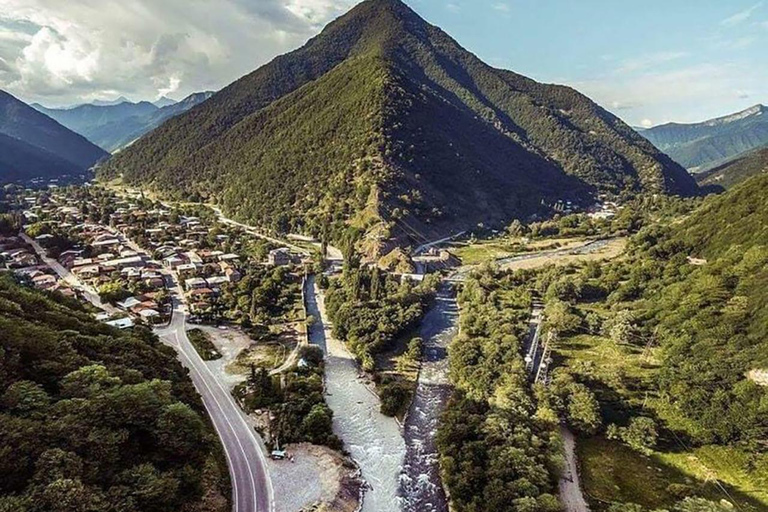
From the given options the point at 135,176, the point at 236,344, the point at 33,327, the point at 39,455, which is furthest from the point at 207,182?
the point at 39,455

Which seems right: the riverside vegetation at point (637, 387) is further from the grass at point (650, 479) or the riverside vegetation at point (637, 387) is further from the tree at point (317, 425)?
the tree at point (317, 425)

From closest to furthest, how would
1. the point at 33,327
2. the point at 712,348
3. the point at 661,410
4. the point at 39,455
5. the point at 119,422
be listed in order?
the point at 39,455, the point at 119,422, the point at 33,327, the point at 661,410, the point at 712,348

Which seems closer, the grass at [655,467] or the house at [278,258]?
the grass at [655,467]

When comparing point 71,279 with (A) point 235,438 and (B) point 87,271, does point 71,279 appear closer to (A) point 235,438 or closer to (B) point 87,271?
(B) point 87,271

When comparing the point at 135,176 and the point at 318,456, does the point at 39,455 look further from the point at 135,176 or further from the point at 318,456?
the point at 135,176

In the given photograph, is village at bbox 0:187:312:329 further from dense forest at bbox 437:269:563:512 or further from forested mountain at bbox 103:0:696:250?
dense forest at bbox 437:269:563:512

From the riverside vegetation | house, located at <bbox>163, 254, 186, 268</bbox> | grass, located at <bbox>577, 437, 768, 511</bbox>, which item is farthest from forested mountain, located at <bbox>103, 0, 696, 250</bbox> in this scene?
grass, located at <bbox>577, 437, 768, 511</bbox>

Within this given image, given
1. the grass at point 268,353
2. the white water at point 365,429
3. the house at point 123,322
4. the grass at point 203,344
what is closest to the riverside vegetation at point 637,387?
the white water at point 365,429
